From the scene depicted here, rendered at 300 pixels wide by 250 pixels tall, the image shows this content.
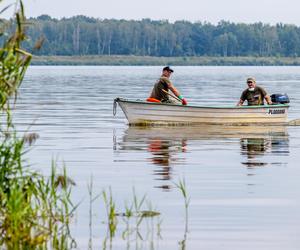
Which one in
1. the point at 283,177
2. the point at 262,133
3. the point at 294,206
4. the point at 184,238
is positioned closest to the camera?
the point at 184,238

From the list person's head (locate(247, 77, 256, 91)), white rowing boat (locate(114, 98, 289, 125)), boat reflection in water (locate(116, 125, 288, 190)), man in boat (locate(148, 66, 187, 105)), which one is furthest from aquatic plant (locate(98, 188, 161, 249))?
white rowing boat (locate(114, 98, 289, 125))

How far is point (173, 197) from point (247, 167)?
15.5 ft

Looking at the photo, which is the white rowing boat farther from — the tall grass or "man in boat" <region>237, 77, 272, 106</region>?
the tall grass

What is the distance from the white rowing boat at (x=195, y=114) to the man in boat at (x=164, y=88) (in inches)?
12.3

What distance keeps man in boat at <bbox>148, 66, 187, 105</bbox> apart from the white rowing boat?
0.31 metres

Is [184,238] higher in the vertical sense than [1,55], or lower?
lower

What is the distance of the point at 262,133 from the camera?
30516mm

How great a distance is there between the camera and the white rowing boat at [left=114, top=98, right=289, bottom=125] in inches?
1253

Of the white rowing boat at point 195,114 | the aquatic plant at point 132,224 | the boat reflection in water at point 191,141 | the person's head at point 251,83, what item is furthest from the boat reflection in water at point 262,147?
the aquatic plant at point 132,224

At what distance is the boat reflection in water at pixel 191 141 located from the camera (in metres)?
22.1

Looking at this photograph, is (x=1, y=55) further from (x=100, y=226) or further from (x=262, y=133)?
(x=262, y=133)

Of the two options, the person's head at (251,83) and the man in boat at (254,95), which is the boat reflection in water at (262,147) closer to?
the man in boat at (254,95)

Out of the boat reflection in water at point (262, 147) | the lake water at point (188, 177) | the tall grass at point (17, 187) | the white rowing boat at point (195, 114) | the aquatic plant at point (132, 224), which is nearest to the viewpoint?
the tall grass at point (17, 187)

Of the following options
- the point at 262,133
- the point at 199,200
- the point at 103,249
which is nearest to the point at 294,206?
the point at 199,200
